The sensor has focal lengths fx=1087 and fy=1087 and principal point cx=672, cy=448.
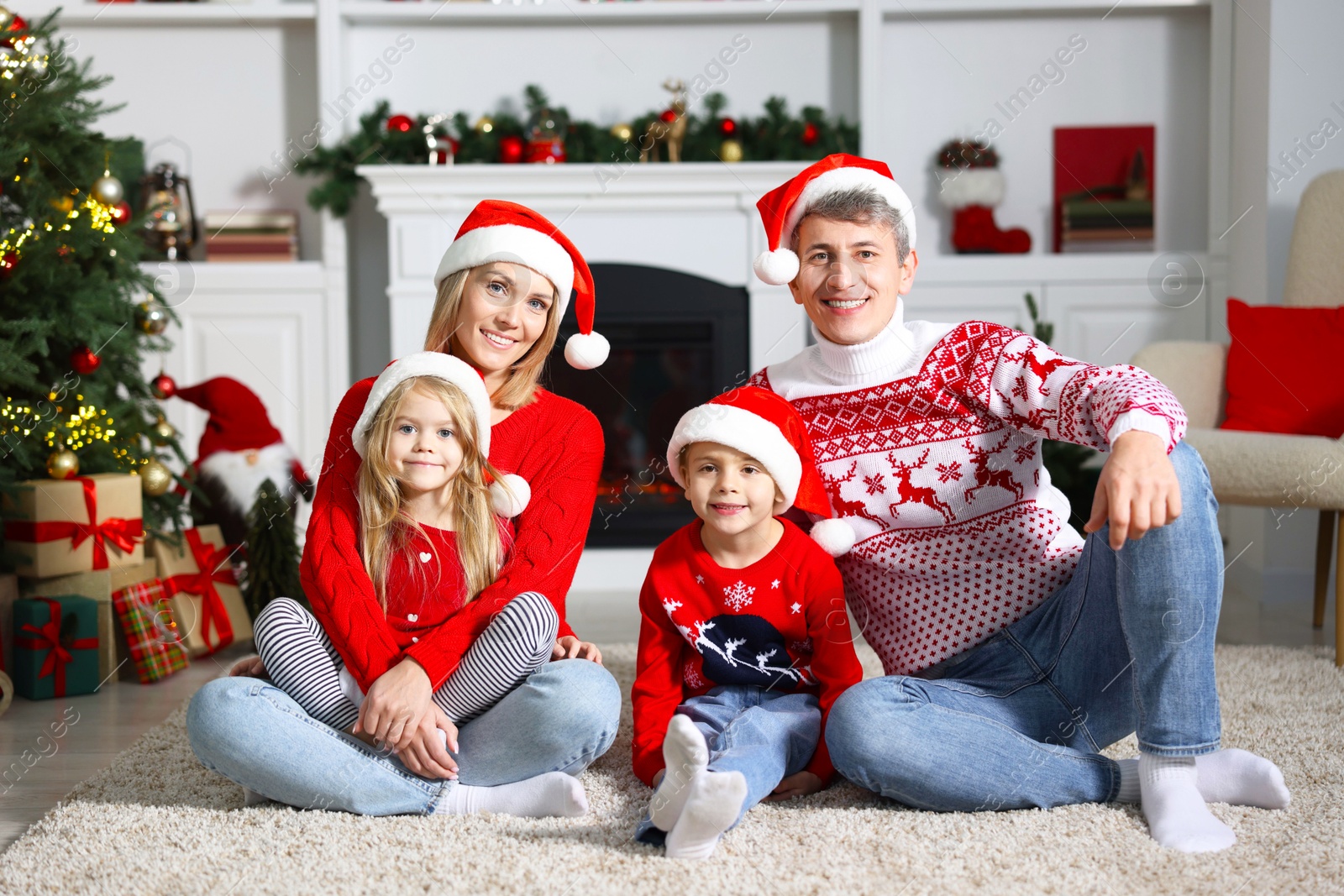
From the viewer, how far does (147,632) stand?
196 centimetres

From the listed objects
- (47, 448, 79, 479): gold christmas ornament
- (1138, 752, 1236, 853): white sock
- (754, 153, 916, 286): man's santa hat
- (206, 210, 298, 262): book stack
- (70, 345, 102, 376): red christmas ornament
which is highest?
(206, 210, 298, 262): book stack

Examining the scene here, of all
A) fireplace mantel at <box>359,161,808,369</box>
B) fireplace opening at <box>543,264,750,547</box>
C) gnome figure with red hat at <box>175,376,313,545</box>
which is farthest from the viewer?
fireplace opening at <box>543,264,750,547</box>

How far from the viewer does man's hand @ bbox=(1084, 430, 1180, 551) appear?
100 centimetres

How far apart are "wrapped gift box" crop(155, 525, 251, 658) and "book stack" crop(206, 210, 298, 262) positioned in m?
1.10

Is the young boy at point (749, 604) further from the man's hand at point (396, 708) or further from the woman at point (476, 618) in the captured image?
the man's hand at point (396, 708)

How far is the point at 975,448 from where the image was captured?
1268 mm

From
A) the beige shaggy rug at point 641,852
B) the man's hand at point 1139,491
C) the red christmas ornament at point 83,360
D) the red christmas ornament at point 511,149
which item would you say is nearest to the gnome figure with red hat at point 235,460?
the red christmas ornament at point 83,360

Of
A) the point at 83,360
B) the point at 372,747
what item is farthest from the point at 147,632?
the point at 372,747

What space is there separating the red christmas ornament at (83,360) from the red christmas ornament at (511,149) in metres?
1.32

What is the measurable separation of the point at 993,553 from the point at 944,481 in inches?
4.0

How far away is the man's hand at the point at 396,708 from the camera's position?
1140mm

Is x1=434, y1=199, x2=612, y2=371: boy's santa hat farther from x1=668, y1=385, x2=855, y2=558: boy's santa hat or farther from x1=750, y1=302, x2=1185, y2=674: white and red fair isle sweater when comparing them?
x1=750, y1=302, x2=1185, y2=674: white and red fair isle sweater

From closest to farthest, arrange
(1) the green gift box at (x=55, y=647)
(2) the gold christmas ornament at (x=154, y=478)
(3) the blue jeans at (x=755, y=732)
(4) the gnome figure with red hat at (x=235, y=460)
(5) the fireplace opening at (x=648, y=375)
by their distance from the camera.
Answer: (3) the blue jeans at (x=755, y=732) < (1) the green gift box at (x=55, y=647) < (2) the gold christmas ornament at (x=154, y=478) < (4) the gnome figure with red hat at (x=235, y=460) < (5) the fireplace opening at (x=648, y=375)

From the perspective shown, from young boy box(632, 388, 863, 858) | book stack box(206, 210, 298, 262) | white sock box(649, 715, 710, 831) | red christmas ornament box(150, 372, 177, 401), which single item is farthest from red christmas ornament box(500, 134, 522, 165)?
white sock box(649, 715, 710, 831)
